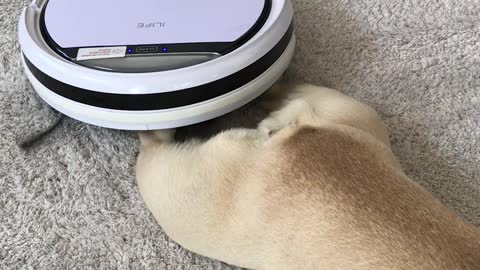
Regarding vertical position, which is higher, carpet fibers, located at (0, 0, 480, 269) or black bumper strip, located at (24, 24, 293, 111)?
black bumper strip, located at (24, 24, 293, 111)

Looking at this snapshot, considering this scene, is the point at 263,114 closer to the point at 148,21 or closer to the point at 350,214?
the point at 148,21

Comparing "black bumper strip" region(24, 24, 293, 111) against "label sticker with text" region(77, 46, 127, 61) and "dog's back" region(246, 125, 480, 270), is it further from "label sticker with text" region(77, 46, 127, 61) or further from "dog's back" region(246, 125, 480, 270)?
"dog's back" region(246, 125, 480, 270)

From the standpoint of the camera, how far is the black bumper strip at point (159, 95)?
1081mm

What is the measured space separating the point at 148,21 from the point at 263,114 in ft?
0.99

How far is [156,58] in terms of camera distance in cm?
111

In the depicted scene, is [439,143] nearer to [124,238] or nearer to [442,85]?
[442,85]

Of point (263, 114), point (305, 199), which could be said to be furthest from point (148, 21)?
point (305, 199)

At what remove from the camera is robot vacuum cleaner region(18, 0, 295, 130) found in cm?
108

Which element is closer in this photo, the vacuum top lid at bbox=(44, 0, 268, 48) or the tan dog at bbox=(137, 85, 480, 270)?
the tan dog at bbox=(137, 85, 480, 270)

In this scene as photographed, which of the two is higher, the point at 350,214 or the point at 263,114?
the point at 350,214

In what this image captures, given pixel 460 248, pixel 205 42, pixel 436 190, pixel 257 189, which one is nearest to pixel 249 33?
pixel 205 42

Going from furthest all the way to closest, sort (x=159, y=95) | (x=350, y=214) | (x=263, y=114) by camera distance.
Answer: (x=263, y=114) → (x=159, y=95) → (x=350, y=214)

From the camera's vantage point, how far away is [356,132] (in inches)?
38.9

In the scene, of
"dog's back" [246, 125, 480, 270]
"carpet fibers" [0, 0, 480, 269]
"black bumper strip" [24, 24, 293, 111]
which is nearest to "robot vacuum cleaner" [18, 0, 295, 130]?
"black bumper strip" [24, 24, 293, 111]
